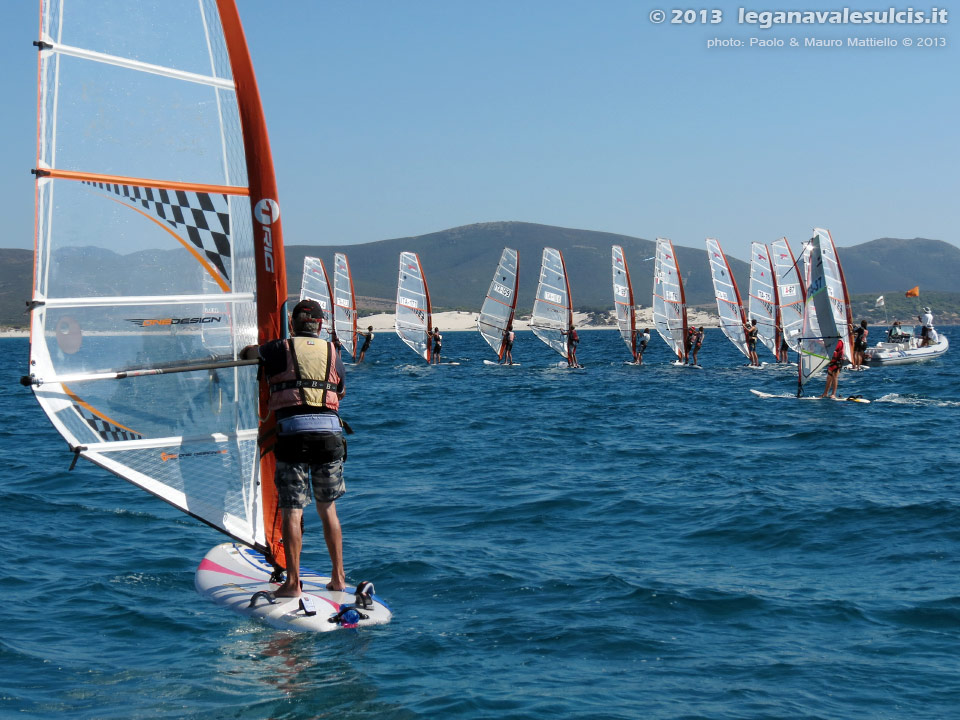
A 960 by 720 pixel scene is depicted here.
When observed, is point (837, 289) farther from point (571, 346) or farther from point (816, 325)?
point (571, 346)

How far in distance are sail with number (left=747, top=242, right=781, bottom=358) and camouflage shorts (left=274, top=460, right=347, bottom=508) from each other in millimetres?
32064

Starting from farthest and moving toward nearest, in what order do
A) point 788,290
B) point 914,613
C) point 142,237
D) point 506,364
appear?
point 506,364, point 788,290, point 914,613, point 142,237

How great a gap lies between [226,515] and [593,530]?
13.0 feet

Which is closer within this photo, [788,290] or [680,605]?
[680,605]

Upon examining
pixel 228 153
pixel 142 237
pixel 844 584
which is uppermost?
pixel 228 153

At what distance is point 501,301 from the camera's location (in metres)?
39.3

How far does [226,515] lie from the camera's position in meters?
6.70

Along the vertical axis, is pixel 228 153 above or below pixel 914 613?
above

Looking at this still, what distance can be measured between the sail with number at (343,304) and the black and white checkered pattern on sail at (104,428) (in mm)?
34762

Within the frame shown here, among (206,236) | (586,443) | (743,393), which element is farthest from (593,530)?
(743,393)

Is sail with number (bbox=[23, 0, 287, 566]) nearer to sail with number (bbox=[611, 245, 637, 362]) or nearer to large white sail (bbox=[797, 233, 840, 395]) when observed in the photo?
large white sail (bbox=[797, 233, 840, 395])

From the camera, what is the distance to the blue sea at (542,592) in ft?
17.4

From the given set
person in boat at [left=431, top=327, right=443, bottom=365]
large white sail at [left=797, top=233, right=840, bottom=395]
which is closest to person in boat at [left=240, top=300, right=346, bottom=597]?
large white sail at [left=797, top=233, right=840, bottom=395]

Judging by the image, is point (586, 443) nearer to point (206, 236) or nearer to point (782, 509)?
point (782, 509)
